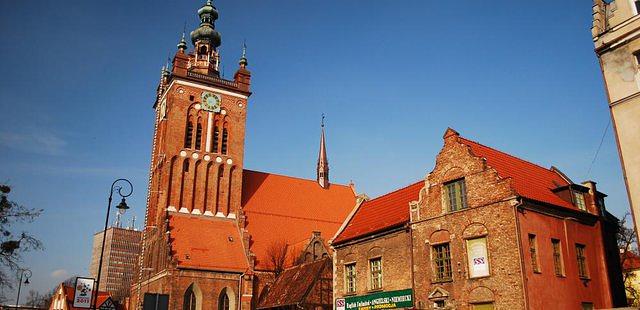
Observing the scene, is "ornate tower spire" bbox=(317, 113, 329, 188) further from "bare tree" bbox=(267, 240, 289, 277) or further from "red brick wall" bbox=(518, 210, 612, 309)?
"red brick wall" bbox=(518, 210, 612, 309)

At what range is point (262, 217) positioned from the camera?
4622 centimetres

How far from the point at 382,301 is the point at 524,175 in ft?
28.1

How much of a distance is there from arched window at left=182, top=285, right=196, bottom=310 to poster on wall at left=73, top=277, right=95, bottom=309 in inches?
492

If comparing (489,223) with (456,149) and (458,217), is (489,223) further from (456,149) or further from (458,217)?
(456,149)

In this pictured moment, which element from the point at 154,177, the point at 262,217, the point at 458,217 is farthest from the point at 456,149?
the point at 154,177

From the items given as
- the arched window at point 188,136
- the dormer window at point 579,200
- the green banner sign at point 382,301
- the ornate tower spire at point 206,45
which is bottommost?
the green banner sign at point 382,301

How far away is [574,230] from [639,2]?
9.54 meters

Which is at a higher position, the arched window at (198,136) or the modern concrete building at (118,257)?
the modern concrete building at (118,257)

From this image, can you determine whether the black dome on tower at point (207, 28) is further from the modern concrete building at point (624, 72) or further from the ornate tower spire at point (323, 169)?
the modern concrete building at point (624, 72)

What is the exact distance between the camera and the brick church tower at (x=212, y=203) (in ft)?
129

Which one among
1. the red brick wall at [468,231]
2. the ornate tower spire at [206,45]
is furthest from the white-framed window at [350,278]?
the ornate tower spire at [206,45]

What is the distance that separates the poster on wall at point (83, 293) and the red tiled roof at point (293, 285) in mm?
11157

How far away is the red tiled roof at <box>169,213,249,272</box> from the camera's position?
129ft

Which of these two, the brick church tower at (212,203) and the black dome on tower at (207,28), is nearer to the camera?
the brick church tower at (212,203)
